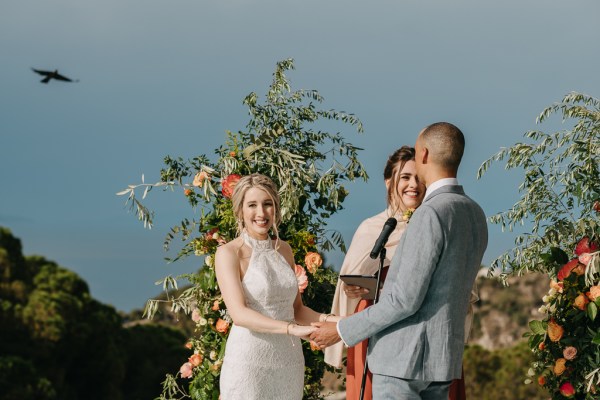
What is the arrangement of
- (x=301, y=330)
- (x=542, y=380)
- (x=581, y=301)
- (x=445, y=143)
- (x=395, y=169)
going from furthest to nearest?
(x=542, y=380) → (x=581, y=301) → (x=395, y=169) → (x=301, y=330) → (x=445, y=143)

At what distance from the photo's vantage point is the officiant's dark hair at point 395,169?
5191 millimetres

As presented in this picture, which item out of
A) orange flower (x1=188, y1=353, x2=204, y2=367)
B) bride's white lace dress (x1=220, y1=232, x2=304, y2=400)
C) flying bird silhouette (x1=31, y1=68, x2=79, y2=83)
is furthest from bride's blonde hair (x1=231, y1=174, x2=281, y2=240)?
flying bird silhouette (x1=31, y1=68, x2=79, y2=83)

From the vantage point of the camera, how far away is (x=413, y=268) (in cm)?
321

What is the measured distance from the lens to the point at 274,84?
21.4ft

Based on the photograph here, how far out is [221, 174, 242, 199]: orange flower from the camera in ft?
19.7

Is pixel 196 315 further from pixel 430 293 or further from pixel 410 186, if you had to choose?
pixel 430 293

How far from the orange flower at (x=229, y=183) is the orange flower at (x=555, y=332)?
7.83ft

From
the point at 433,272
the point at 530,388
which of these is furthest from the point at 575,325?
the point at 530,388

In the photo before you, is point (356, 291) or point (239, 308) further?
point (356, 291)

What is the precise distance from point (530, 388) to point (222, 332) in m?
14.7

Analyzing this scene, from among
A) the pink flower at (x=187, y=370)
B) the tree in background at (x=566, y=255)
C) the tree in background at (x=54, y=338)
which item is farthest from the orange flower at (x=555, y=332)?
the tree in background at (x=54, y=338)

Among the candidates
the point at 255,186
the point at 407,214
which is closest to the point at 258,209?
the point at 255,186

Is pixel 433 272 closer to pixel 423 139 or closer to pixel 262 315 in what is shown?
pixel 423 139

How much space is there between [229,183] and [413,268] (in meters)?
2.97
